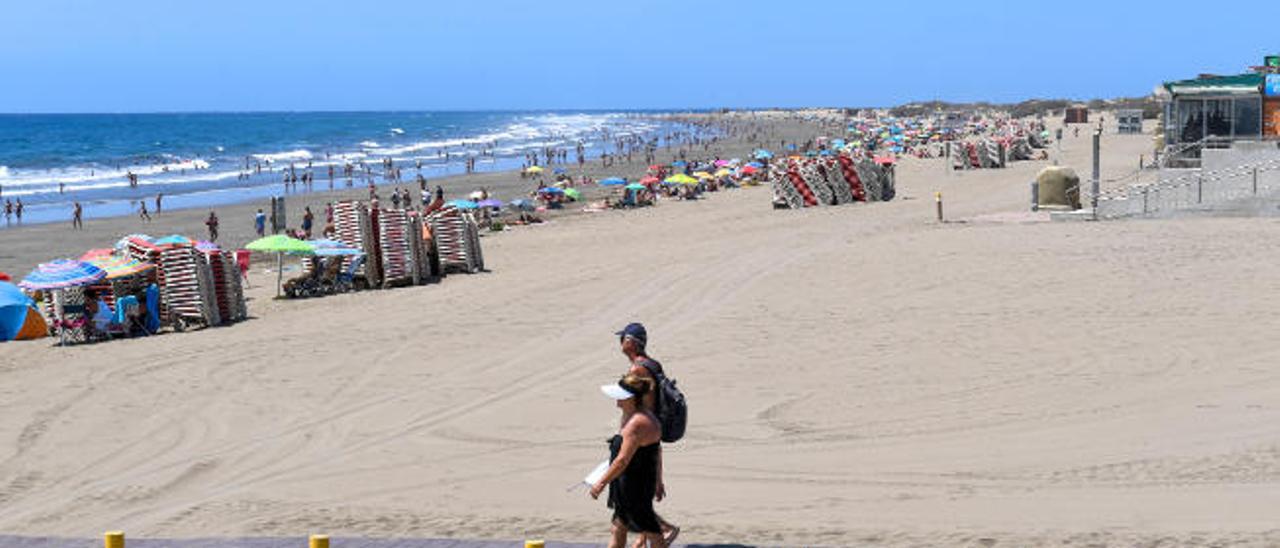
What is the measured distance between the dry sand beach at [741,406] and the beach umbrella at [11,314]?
449 millimetres

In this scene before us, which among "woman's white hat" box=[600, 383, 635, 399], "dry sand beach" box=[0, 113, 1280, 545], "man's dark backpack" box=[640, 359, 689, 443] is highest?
"woman's white hat" box=[600, 383, 635, 399]

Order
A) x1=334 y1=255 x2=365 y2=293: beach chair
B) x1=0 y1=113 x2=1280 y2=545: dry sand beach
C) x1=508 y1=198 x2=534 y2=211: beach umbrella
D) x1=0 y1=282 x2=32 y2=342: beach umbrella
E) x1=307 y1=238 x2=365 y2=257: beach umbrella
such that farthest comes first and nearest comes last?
x1=508 y1=198 x2=534 y2=211: beach umbrella < x1=334 y1=255 x2=365 y2=293: beach chair < x1=307 y1=238 x2=365 y2=257: beach umbrella < x1=0 y1=282 x2=32 y2=342: beach umbrella < x1=0 y1=113 x2=1280 y2=545: dry sand beach

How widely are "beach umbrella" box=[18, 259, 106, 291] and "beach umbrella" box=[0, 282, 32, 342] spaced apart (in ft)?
1.01

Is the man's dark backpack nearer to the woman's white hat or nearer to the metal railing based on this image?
the woman's white hat

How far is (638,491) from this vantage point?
23.7 ft

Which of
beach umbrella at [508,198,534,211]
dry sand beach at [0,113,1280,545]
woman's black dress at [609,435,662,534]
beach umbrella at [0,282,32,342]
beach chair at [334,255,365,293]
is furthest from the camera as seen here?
beach umbrella at [508,198,534,211]

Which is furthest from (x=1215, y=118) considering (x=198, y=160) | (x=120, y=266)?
(x=198, y=160)

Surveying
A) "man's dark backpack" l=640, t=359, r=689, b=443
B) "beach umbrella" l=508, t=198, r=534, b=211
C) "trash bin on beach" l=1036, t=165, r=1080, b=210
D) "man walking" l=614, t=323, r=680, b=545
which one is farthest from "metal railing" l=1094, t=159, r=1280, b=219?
"man's dark backpack" l=640, t=359, r=689, b=443

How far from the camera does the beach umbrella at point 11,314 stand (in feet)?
64.2

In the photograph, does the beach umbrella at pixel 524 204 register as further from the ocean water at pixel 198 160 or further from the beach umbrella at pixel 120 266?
the beach umbrella at pixel 120 266

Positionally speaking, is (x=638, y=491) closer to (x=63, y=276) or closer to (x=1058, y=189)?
(x=63, y=276)

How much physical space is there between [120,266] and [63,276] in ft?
3.67

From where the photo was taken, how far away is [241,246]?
35.2 meters

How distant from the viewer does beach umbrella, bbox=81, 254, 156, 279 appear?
19875mm
